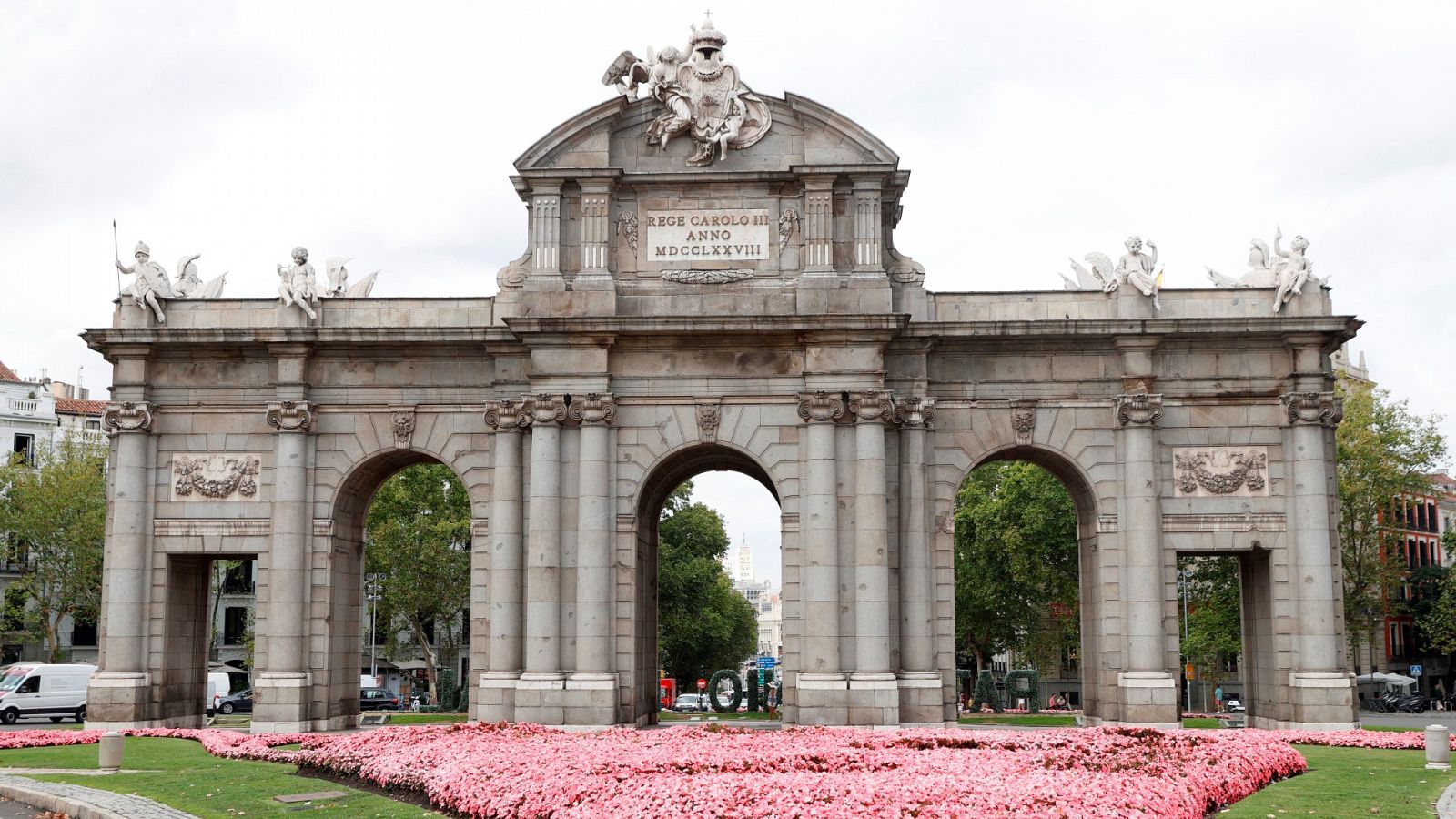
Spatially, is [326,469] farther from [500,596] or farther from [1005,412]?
[1005,412]

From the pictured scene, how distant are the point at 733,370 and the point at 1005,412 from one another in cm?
716

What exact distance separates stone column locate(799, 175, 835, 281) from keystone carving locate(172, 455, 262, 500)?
15503mm

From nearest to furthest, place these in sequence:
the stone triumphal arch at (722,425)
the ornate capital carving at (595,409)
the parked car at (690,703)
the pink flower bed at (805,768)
Result: the pink flower bed at (805,768), the stone triumphal arch at (722,425), the ornate capital carving at (595,409), the parked car at (690,703)

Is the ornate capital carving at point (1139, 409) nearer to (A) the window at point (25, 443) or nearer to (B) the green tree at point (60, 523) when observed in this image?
(B) the green tree at point (60, 523)

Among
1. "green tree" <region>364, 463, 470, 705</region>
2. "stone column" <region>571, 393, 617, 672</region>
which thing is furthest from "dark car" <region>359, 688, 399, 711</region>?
"stone column" <region>571, 393, 617, 672</region>

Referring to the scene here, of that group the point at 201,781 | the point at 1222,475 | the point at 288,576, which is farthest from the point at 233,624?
the point at 1222,475

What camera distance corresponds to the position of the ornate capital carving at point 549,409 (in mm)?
35656

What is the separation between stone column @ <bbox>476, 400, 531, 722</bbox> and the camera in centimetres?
3562

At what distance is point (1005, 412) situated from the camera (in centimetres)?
3716

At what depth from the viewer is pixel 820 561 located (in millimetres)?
34969

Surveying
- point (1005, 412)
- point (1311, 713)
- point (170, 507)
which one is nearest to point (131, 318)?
point (170, 507)

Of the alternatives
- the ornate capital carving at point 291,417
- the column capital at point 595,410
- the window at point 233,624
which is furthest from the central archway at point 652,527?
the window at point 233,624

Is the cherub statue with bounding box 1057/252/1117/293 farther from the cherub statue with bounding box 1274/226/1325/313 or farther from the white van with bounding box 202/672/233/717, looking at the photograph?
the white van with bounding box 202/672/233/717

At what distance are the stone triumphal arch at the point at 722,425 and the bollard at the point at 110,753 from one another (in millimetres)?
8545
